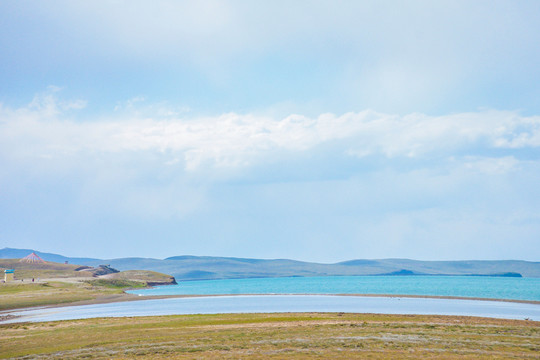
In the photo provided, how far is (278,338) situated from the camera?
41.3 m

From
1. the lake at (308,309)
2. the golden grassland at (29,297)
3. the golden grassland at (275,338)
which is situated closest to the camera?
the golden grassland at (275,338)

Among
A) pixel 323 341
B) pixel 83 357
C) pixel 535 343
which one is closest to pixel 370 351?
pixel 323 341

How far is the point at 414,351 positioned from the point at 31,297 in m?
97.0

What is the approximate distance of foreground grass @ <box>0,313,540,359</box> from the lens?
3397 cm

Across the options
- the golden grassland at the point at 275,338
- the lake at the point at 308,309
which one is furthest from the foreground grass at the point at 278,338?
the lake at the point at 308,309

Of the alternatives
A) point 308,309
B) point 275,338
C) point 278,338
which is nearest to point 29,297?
point 308,309

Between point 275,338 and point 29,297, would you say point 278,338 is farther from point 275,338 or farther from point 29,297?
point 29,297

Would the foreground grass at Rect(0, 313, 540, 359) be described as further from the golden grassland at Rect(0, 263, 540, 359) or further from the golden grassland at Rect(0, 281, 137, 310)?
the golden grassland at Rect(0, 281, 137, 310)

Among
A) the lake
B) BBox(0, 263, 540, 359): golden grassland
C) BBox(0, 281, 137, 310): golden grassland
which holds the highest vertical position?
BBox(0, 263, 540, 359): golden grassland

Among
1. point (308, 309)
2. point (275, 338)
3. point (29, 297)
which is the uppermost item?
point (275, 338)

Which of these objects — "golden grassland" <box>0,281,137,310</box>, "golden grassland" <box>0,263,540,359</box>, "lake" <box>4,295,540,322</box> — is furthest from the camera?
"golden grassland" <box>0,281,137,310</box>

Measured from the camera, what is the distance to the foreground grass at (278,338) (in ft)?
111

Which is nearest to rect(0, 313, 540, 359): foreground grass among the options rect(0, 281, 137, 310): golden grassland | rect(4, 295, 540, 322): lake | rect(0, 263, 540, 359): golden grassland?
rect(0, 263, 540, 359): golden grassland

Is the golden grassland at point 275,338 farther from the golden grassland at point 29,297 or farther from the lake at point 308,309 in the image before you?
the golden grassland at point 29,297
